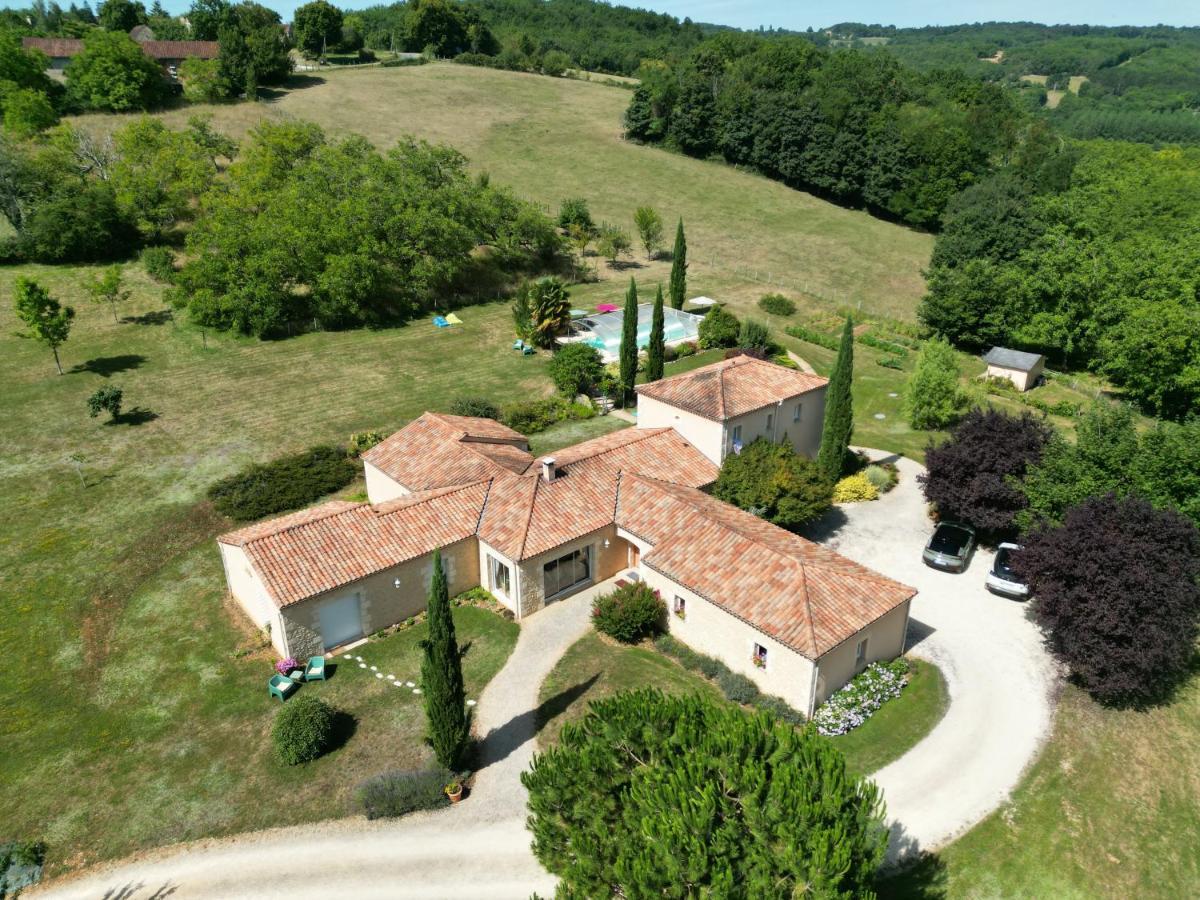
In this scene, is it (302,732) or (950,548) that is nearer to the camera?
(302,732)

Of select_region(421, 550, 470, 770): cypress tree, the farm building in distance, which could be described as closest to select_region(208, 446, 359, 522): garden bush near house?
select_region(421, 550, 470, 770): cypress tree

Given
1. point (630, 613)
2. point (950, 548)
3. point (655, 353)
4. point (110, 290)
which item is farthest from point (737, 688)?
point (110, 290)

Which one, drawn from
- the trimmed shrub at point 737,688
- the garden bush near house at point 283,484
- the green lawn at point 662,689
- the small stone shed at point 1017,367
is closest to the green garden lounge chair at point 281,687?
the green lawn at point 662,689

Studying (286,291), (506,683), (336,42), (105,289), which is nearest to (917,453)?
(506,683)

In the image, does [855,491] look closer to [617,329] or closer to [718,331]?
[718,331]

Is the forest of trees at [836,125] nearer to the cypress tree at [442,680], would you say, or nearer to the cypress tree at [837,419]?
the cypress tree at [837,419]

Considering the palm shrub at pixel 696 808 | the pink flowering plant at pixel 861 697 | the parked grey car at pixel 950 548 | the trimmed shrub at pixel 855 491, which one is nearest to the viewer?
the palm shrub at pixel 696 808

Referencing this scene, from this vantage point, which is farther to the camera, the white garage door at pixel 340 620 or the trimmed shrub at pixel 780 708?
the white garage door at pixel 340 620

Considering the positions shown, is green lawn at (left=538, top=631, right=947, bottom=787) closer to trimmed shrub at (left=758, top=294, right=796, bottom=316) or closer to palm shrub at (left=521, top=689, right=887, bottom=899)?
palm shrub at (left=521, top=689, right=887, bottom=899)
